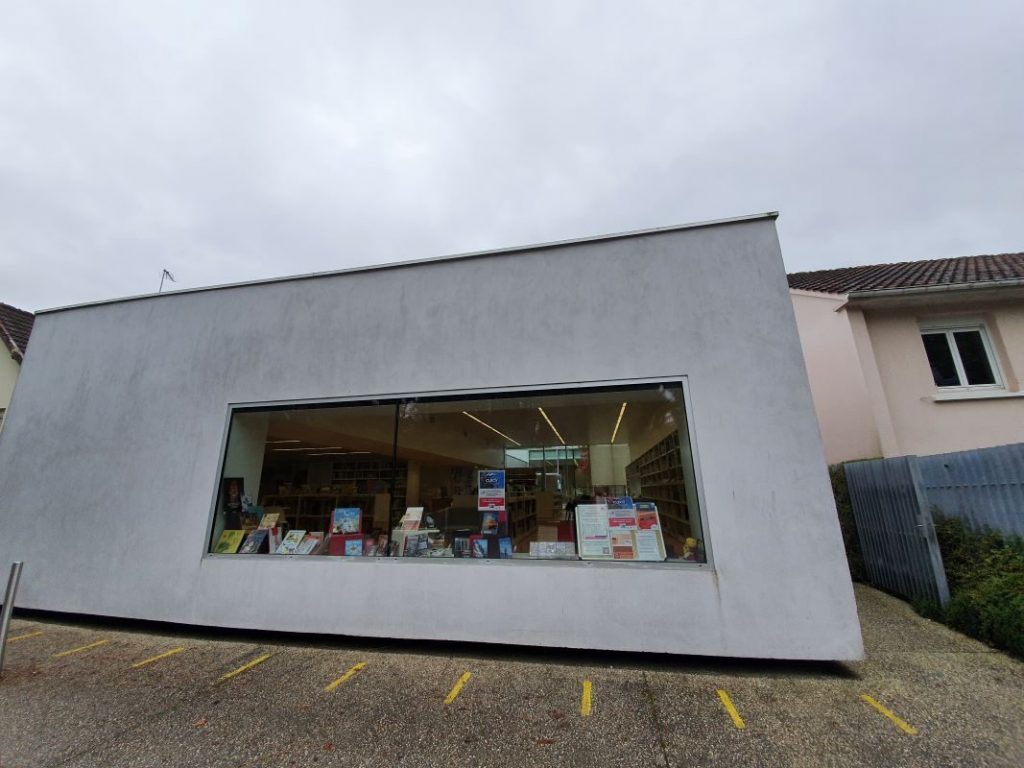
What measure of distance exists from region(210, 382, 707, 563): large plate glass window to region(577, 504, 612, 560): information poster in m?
0.01

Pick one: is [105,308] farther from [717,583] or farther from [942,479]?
[942,479]

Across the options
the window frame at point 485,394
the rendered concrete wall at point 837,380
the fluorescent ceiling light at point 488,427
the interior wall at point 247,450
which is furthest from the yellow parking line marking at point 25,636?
the rendered concrete wall at point 837,380

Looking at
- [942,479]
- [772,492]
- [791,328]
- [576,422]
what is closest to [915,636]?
[942,479]

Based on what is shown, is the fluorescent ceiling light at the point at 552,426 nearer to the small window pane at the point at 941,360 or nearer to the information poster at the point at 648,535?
the information poster at the point at 648,535

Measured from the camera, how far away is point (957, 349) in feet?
22.6

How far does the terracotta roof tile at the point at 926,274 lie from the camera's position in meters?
6.88

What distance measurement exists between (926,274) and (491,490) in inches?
367

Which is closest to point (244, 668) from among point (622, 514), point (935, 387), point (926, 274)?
point (622, 514)

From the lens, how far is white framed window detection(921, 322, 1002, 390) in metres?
6.71

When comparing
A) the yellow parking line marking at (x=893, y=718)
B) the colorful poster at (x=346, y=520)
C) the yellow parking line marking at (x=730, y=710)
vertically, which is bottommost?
the yellow parking line marking at (x=730, y=710)

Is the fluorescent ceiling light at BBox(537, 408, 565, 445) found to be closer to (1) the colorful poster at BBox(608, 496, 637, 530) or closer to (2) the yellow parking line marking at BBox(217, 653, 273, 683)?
(1) the colorful poster at BBox(608, 496, 637, 530)

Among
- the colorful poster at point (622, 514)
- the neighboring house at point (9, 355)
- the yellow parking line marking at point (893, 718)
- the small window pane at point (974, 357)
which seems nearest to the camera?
the yellow parking line marking at point (893, 718)

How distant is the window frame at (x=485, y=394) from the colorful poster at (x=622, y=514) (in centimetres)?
36

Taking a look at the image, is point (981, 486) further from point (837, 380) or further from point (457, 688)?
point (457, 688)
